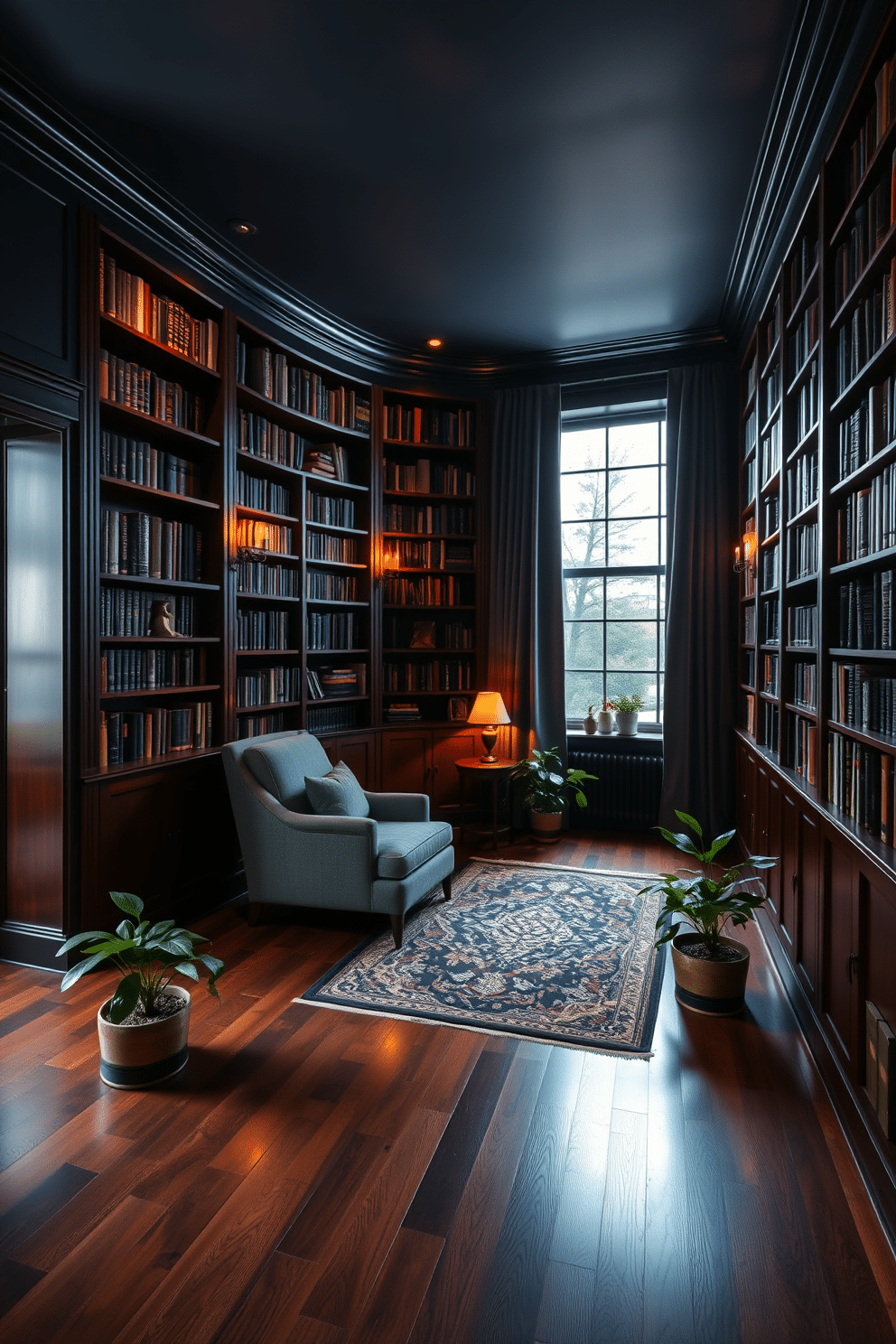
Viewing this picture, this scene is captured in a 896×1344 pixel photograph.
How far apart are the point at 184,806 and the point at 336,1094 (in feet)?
6.18

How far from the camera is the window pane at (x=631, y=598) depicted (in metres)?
5.76

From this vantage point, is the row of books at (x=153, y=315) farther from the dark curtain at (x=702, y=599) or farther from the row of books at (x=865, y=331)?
the dark curtain at (x=702, y=599)

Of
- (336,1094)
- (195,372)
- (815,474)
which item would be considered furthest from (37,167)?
(336,1094)

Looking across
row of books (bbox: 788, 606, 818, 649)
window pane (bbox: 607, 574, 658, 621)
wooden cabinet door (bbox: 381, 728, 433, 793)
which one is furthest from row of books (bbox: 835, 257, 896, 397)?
wooden cabinet door (bbox: 381, 728, 433, 793)

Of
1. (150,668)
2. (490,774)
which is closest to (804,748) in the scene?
(490,774)

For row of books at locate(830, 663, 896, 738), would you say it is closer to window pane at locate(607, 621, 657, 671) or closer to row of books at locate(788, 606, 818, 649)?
row of books at locate(788, 606, 818, 649)

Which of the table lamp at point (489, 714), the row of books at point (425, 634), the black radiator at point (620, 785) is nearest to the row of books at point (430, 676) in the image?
the row of books at point (425, 634)

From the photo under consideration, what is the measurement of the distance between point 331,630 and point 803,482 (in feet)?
10.2

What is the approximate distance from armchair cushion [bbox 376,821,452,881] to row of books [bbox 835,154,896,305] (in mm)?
2830

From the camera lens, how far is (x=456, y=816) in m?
5.71

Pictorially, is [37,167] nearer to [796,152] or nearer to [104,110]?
[104,110]

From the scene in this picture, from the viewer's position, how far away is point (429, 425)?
5.71m

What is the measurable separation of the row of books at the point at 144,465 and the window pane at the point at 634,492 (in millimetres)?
3232

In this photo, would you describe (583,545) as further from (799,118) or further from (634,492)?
(799,118)
